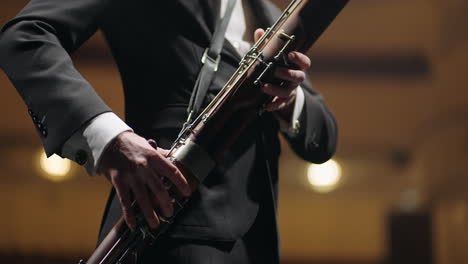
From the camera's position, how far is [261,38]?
4.02 feet

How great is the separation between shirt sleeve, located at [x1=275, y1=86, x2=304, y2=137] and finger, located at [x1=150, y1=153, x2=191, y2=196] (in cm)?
33

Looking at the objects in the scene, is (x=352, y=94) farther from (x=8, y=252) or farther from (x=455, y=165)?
(x=8, y=252)

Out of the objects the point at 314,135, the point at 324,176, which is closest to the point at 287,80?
the point at 314,135

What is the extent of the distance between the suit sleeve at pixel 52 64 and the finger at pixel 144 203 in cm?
13

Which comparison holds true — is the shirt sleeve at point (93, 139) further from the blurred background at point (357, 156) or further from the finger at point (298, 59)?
the blurred background at point (357, 156)

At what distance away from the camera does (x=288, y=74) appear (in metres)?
1.17

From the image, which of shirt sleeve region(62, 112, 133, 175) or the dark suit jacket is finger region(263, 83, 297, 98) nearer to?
the dark suit jacket

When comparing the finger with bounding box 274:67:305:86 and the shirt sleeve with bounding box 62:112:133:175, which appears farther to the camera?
the finger with bounding box 274:67:305:86

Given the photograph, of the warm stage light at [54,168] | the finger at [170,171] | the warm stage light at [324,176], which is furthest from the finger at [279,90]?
the warm stage light at [54,168]

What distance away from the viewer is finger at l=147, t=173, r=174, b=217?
104 cm

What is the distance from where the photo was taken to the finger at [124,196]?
104cm

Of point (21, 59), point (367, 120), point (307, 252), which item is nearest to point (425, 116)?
point (367, 120)

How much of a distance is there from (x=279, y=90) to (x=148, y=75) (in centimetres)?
23

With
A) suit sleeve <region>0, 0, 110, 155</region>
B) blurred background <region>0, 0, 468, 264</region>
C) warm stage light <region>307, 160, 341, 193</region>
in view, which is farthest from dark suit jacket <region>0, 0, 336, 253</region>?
warm stage light <region>307, 160, 341, 193</region>
